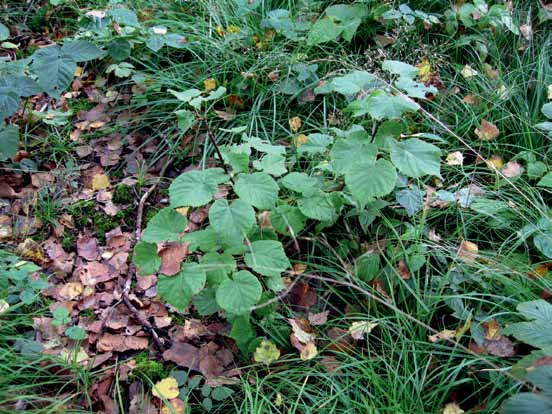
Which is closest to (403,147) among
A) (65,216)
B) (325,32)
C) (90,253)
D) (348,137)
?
(348,137)

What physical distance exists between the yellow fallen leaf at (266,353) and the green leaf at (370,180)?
600 millimetres

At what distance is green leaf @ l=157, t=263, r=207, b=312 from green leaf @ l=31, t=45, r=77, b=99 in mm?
1023

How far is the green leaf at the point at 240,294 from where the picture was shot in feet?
5.25

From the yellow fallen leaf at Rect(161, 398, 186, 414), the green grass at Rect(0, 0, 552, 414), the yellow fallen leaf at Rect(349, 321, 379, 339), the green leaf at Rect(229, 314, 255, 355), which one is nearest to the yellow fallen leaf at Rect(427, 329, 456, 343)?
the green grass at Rect(0, 0, 552, 414)

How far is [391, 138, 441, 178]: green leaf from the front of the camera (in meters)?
1.64

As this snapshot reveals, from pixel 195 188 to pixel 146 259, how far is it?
283 millimetres

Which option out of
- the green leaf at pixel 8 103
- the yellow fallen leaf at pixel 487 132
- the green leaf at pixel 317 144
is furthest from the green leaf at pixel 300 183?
the green leaf at pixel 8 103

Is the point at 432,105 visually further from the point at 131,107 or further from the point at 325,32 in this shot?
the point at 131,107

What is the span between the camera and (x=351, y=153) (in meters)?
1.73

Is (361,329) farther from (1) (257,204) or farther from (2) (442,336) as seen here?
(1) (257,204)

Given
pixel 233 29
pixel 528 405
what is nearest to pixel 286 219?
pixel 528 405

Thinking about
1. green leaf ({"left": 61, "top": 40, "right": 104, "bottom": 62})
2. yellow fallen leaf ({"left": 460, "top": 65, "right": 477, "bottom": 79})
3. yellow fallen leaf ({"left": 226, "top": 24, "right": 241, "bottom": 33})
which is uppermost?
green leaf ({"left": 61, "top": 40, "right": 104, "bottom": 62})

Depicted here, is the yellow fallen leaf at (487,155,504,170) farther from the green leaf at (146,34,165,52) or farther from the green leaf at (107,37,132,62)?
the green leaf at (107,37,132,62)

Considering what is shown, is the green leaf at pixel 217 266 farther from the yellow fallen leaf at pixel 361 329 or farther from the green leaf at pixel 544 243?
the green leaf at pixel 544 243
